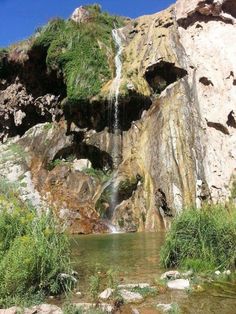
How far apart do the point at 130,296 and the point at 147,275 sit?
2255 mm

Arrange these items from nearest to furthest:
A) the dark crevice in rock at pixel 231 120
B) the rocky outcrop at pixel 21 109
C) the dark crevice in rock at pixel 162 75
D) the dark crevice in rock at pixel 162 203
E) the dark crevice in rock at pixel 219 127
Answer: the dark crevice in rock at pixel 162 203 < the dark crevice in rock at pixel 219 127 < the dark crevice in rock at pixel 231 120 < the dark crevice in rock at pixel 162 75 < the rocky outcrop at pixel 21 109

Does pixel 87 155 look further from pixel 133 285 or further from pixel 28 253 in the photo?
pixel 28 253

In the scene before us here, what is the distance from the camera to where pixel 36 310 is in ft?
26.2

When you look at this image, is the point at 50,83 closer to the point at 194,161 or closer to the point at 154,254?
the point at 194,161

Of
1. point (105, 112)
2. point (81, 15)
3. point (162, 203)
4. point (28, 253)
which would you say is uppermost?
point (81, 15)

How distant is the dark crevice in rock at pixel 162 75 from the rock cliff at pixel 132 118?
0.07 metres

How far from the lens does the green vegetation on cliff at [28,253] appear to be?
855 cm

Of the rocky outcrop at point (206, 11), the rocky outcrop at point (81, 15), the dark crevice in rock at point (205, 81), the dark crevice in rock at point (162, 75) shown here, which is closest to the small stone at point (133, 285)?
the dark crevice in rock at point (162, 75)

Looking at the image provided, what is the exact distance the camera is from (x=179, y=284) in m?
10.2

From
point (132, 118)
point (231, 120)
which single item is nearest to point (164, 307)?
point (231, 120)

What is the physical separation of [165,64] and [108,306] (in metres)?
28.5

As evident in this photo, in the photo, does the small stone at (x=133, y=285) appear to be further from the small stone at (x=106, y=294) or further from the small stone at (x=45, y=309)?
the small stone at (x=45, y=309)

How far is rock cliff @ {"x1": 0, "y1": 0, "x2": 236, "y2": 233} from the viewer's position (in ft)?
99.2

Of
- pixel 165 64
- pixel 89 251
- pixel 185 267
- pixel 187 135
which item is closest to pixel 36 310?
pixel 185 267
